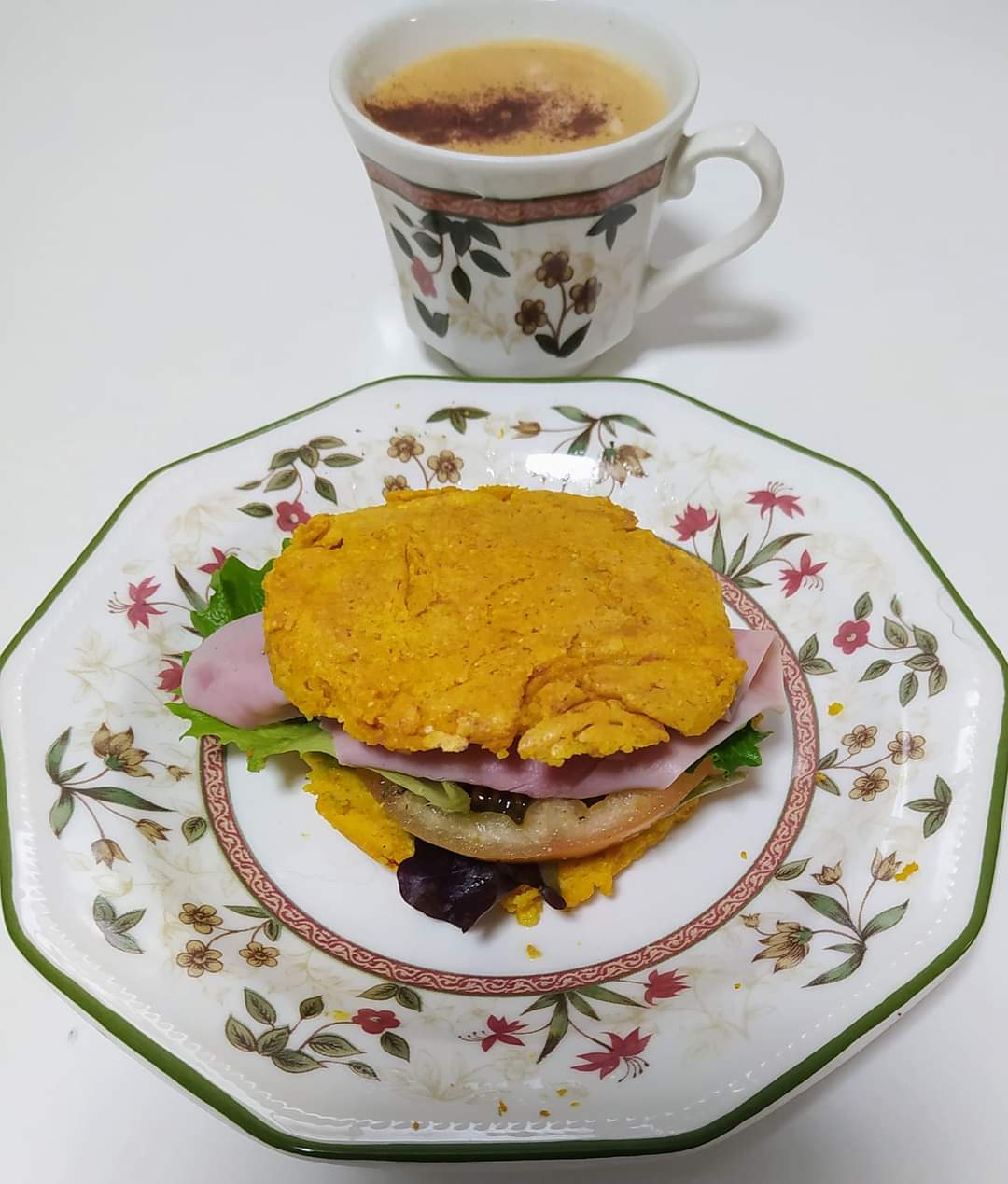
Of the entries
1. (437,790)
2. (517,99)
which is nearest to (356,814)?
(437,790)

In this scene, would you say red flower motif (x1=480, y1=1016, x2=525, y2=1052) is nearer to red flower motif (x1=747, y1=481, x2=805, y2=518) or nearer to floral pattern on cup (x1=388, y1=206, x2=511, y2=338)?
red flower motif (x1=747, y1=481, x2=805, y2=518)

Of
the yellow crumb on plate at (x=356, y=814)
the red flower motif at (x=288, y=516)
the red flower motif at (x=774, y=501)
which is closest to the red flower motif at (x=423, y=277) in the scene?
the red flower motif at (x=288, y=516)

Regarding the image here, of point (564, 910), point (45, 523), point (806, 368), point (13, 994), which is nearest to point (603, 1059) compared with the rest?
point (564, 910)

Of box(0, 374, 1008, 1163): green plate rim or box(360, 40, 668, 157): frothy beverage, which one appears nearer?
box(0, 374, 1008, 1163): green plate rim

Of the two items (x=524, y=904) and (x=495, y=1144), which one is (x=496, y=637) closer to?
(x=524, y=904)

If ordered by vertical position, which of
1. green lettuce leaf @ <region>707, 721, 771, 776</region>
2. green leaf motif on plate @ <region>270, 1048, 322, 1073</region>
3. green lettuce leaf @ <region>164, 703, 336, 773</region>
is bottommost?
green lettuce leaf @ <region>707, 721, 771, 776</region>

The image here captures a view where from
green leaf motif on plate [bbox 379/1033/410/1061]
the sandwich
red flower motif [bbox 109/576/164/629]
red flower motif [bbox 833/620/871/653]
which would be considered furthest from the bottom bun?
red flower motif [bbox 109/576/164/629]

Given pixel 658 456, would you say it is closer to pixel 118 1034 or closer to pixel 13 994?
pixel 118 1034

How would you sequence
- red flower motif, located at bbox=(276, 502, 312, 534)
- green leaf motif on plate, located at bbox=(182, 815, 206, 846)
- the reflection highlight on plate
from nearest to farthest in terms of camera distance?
1. green leaf motif on plate, located at bbox=(182, 815, 206, 846)
2. red flower motif, located at bbox=(276, 502, 312, 534)
3. the reflection highlight on plate
